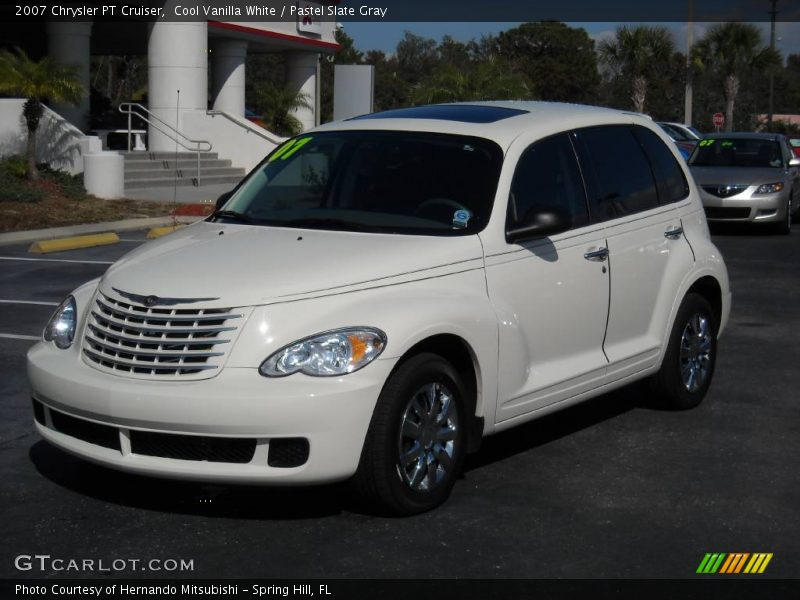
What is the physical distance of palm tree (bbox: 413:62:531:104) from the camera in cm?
3288

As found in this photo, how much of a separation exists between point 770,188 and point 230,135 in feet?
48.6

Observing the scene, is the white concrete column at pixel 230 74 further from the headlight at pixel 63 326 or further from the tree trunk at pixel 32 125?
the headlight at pixel 63 326

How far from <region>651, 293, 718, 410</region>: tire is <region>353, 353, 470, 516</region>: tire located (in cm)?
214

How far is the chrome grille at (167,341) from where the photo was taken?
17.5 feet

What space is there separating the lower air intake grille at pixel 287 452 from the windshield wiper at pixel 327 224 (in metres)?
1.40

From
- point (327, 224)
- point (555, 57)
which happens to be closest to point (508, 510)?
point (327, 224)

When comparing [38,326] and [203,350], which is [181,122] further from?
[203,350]

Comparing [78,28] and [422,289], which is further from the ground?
[78,28]

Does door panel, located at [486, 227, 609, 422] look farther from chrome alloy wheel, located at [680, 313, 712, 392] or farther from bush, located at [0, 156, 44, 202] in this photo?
bush, located at [0, 156, 44, 202]

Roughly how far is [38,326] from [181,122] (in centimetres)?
2029

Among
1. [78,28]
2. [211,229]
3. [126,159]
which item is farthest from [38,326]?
[78,28]

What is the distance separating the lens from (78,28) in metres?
28.7

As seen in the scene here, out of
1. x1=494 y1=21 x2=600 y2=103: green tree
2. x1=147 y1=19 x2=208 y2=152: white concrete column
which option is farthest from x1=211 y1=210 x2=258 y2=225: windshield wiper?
x1=494 y1=21 x2=600 y2=103: green tree

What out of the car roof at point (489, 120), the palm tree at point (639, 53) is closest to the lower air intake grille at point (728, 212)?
the car roof at point (489, 120)
